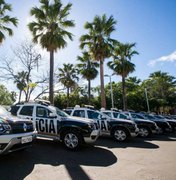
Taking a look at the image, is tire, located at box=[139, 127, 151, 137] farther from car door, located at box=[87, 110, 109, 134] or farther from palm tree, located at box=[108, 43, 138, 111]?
palm tree, located at box=[108, 43, 138, 111]

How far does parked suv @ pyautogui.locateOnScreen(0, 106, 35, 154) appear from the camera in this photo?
214 inches

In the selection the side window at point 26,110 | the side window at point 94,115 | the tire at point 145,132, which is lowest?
the tire at point 145,132

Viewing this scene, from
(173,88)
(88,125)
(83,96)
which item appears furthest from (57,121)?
(173,88)

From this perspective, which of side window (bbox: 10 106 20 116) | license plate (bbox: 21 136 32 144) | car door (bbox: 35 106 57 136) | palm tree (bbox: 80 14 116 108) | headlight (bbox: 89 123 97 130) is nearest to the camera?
license plate (bbox: 21 136 32 144)

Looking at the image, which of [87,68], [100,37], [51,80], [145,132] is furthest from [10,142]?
[87,68]

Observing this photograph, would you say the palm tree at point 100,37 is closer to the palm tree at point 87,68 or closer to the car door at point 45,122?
the palm tree at point 87,68

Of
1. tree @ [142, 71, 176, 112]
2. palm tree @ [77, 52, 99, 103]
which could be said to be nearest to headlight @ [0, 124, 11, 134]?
palm tree @ [77, 52, 99, 103]

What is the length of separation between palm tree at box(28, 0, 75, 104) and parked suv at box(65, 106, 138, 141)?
797 centimetres

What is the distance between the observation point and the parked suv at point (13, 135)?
543cm

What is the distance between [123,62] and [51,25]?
11787 millimetres

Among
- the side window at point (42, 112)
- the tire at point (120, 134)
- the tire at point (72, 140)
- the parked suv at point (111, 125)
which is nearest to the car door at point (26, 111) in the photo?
the side window at point (42, 112)

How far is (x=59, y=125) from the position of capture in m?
8.31

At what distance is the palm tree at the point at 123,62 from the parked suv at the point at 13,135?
21.1 meters

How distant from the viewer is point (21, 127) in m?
6.09
